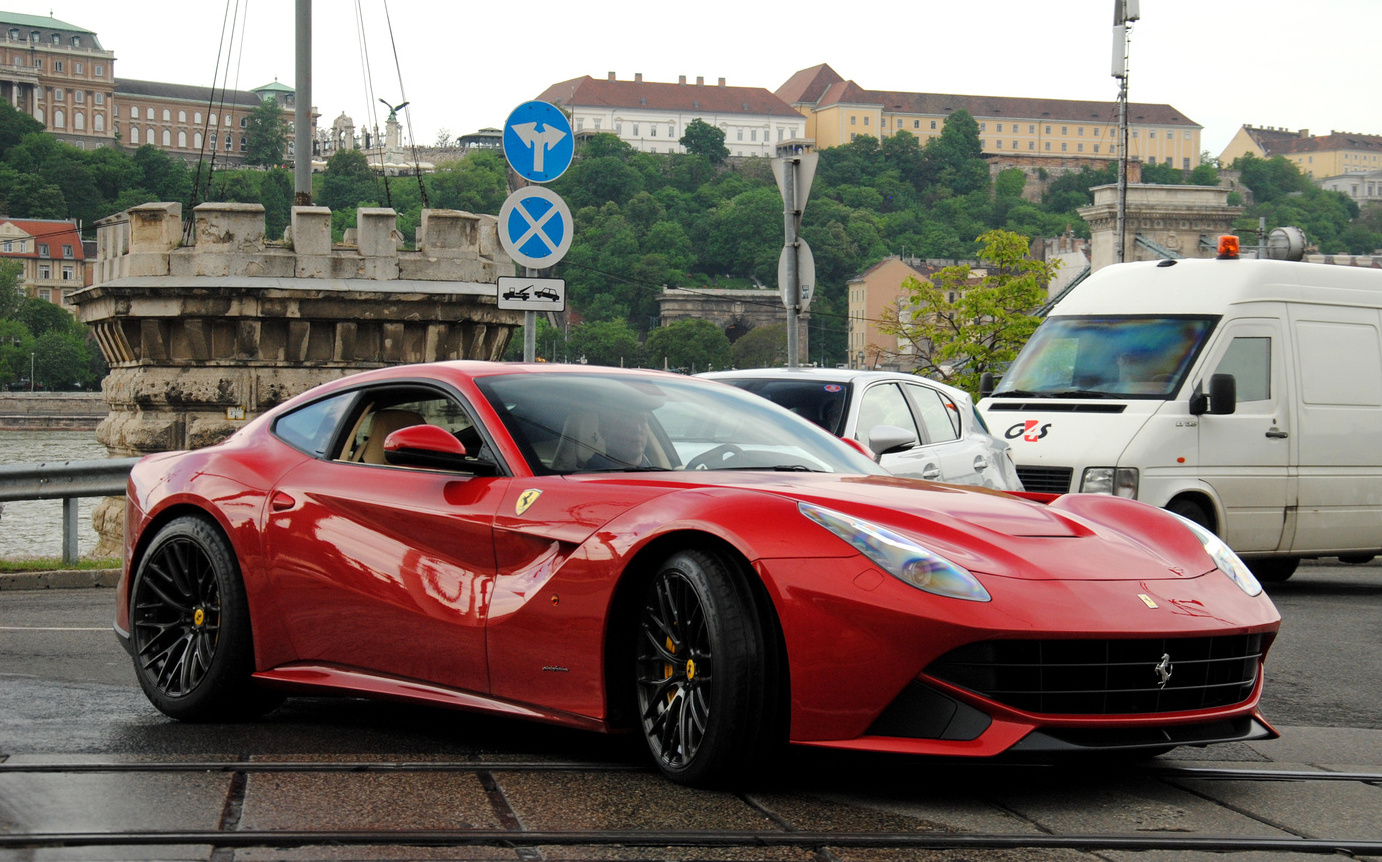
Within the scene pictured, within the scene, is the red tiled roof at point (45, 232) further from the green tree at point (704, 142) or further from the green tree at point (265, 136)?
the green tree at point (704, 142)

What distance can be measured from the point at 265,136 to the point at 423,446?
194179mm

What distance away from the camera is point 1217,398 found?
10695 mm

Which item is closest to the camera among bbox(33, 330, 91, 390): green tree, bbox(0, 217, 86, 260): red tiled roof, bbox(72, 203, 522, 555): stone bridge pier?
bbox(72, 203, 522, 555): stone bridge pier

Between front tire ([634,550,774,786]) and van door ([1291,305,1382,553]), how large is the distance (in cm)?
852

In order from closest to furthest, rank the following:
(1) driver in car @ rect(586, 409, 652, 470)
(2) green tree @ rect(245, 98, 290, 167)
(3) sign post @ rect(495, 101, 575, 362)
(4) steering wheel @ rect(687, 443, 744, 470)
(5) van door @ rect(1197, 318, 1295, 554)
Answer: (1) driver in car @ rect(586, 409, 652, 470) → (4) steering wheel @ rect(687, 443, 744, 470) → (3) sign post @ rect(495, 101, 575, 362) → (5) van door @ rect(1197, 318, 1295, 554) → (2) green tree @ rect(245, 98, 290, 167)

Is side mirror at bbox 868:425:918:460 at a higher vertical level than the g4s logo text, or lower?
higher

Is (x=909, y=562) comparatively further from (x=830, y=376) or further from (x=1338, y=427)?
(x=1338, y=427)

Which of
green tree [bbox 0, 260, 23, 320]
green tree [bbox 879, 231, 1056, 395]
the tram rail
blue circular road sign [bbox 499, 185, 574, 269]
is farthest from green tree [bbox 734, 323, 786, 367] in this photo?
the tram rail

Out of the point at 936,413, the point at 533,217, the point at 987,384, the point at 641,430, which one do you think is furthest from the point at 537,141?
the point at 641,430

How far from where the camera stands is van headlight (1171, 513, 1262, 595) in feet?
14.8

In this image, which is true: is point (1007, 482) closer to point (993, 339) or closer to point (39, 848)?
point (39, 848)

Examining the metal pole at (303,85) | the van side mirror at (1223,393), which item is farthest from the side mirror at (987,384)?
the metal pole at (303,85)

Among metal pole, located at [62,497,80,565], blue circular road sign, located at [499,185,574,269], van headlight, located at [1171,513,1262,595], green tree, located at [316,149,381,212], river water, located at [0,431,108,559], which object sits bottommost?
river water, located at [0,431,108,559]

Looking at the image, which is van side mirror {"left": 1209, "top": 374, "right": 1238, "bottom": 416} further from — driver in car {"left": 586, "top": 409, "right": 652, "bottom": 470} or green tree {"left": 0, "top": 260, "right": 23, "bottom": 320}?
green tree {"left": 0, "top": 260, "right": 23, "bottom": 320}
